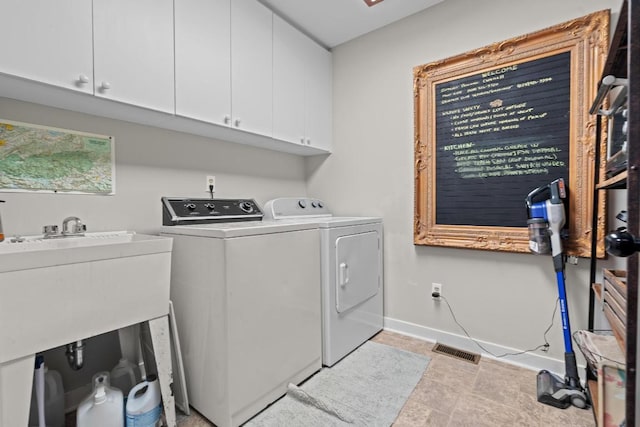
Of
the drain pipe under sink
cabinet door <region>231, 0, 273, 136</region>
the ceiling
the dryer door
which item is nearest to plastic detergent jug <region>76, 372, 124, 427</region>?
the drain pipe under sink

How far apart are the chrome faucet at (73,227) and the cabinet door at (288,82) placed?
52.3 inches

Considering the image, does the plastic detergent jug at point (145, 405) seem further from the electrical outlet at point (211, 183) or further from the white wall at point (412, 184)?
the white wall at point (412, 184)

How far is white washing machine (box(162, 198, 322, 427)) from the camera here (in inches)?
55.4

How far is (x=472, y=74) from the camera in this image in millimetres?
2088

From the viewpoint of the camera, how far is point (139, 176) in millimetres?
1848

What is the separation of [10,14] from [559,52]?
9.01 feet

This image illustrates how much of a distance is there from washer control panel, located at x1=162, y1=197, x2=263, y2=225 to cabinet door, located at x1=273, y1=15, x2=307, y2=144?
61 centimetres

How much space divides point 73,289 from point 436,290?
2241mm

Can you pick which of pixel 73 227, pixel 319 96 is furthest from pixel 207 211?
pixel 319 96

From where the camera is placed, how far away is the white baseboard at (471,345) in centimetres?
187

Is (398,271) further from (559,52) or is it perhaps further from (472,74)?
(559,52)

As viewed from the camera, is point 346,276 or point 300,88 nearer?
point 346,276

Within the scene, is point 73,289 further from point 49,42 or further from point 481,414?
point 481,414

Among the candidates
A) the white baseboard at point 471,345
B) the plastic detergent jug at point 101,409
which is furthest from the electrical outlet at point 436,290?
the plastic detergent jug at point 101,409
